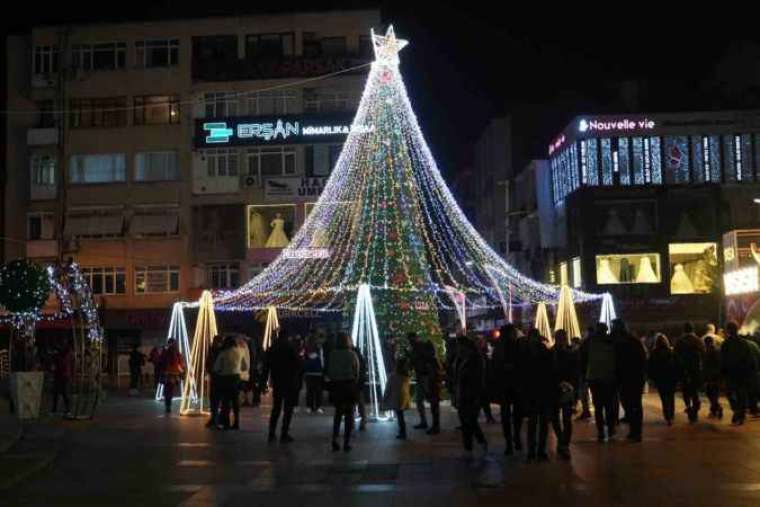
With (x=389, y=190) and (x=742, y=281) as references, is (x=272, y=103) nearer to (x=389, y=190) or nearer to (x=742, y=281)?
(x=742, y=281)

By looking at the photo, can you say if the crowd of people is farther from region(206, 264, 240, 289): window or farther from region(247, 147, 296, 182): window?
region(206, 264, 240, 289): window

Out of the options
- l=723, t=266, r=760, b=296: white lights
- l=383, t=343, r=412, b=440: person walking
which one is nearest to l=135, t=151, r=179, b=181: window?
l=723, t=266, r=760, b=296: white lights

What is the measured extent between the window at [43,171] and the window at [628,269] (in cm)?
2674

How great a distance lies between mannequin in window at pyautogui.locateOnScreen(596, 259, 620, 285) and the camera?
151 ft

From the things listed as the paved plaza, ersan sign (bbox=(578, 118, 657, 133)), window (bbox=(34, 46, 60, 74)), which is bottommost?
the paved plaza

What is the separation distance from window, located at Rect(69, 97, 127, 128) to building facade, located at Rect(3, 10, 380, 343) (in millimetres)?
70

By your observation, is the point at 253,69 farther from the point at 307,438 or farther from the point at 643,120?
the point at 307,438

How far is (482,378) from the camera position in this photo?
13766 mm

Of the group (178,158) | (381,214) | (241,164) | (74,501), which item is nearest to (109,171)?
(178,158)

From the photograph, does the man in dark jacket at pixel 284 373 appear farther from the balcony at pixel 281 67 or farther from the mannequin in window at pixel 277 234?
the balcony at pixel 281 67

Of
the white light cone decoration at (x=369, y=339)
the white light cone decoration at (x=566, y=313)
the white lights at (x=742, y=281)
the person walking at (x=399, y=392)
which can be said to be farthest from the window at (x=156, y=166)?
the person walking at (x=399, y=392)

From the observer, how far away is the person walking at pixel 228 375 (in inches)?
696

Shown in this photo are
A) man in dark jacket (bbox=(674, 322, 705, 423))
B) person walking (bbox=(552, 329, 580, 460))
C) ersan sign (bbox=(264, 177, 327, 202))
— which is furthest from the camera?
ersan sign (bbox=(264, 177, 327, 202))

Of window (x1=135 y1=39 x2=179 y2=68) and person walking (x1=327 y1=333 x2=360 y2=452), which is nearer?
person walking (x1=327 y1=333 x2=360 y2=452)
